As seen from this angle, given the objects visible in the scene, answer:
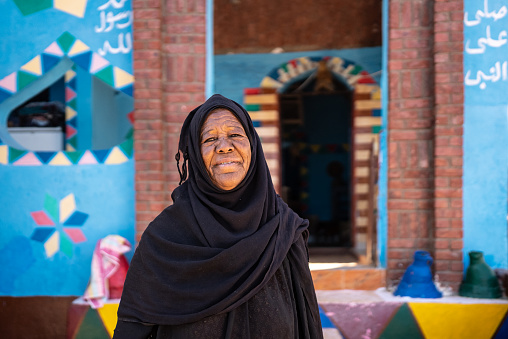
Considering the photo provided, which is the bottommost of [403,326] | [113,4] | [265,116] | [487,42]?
[403,326]

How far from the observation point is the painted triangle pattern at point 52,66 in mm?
3531

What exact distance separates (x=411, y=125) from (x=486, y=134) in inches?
22.0

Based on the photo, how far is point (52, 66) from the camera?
3639mm

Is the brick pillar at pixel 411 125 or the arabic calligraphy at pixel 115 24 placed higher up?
the arabic calligraphy at pixel 115 24

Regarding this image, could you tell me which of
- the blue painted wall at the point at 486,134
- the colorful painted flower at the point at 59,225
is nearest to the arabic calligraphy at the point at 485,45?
the blue painted wall at the point at 486,134

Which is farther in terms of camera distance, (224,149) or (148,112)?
(148,112)

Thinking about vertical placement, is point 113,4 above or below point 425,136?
above

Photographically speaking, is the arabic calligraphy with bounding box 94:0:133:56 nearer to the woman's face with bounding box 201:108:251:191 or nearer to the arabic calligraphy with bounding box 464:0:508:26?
the woman's face with bounding box 201:108:251:191

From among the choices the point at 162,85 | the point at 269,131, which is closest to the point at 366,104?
the point at 269,131

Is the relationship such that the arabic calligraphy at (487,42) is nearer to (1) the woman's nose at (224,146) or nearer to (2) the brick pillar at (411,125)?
(2) the brick pillar at (411,125)

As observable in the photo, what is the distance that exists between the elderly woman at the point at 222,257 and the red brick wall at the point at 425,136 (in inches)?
71.9

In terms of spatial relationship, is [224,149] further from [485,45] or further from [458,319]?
[485,45]

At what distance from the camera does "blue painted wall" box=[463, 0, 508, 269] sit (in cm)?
332

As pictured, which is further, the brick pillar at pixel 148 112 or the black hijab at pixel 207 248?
the brick pillar at pixel 148 112
